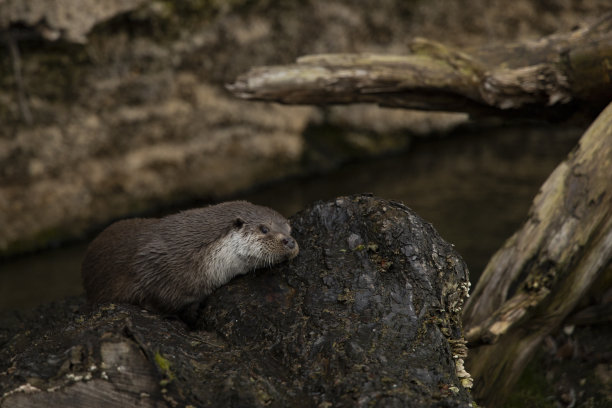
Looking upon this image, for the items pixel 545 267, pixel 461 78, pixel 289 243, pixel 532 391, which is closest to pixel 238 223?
pixel 289 243

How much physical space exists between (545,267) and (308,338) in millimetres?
1328

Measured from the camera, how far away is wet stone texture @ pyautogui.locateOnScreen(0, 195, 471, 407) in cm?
209

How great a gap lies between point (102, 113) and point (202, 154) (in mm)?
1199

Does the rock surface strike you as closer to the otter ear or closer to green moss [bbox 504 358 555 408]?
the otter ear

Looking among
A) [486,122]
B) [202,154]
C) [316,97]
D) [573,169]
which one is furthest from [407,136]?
[573,169]

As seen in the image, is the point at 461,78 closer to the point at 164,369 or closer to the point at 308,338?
the point at 308,338

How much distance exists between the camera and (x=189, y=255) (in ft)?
9.70

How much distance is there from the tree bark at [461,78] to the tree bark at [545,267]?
1.14ft

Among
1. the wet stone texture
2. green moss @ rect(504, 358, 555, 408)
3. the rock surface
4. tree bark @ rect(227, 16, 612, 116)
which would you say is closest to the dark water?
the rock surface

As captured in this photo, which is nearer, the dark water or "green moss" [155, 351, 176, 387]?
"green moss" [155, 351, 176, 387]

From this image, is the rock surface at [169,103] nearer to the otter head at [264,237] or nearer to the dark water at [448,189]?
the dark water at [448,189]

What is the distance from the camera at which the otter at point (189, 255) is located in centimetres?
291

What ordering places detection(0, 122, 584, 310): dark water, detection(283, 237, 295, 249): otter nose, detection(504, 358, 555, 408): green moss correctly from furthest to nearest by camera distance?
detection(0, 122, 584, 310): dark water → detection(504, 358, 555, 408): green moss → detection(283, 237, 295, 249): otter nose

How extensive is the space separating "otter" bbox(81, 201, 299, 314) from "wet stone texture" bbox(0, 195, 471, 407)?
0.09 metres
